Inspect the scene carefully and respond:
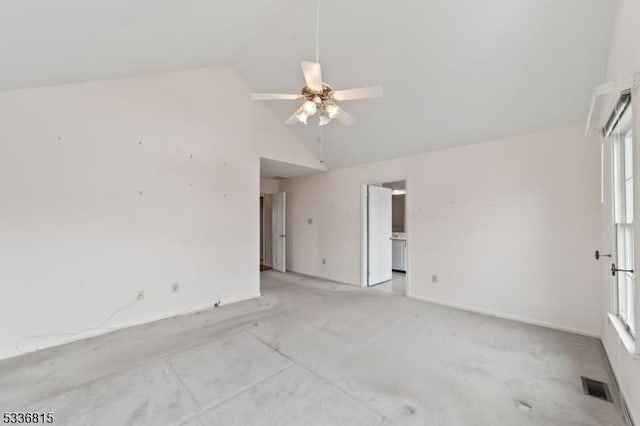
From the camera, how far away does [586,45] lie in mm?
2154

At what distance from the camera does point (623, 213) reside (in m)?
1.96

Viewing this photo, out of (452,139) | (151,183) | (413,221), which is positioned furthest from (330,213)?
(151,183)

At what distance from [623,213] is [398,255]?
172 inches

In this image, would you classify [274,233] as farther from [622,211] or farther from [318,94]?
[622,211]

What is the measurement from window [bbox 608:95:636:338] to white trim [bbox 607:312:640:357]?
0.11 ft

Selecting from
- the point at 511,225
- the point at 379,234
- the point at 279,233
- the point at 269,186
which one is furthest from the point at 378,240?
the point at 269,186

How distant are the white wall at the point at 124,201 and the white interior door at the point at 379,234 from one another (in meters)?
2.15

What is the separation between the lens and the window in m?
1.82

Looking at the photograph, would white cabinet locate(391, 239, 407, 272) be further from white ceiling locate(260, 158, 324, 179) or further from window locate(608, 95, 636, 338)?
window locate(608, 95, 636, 338)

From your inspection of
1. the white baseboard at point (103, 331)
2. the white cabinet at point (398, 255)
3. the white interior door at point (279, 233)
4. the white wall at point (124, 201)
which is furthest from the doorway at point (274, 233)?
the white cabinet at point (398, 255)

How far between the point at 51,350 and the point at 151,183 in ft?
6.37

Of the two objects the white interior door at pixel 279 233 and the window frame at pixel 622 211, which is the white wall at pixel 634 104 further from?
the white interior door at pixel 279 233

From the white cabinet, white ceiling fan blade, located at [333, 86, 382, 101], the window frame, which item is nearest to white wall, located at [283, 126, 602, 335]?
the window frame

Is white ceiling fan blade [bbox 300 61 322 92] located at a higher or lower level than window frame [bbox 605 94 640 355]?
higher
